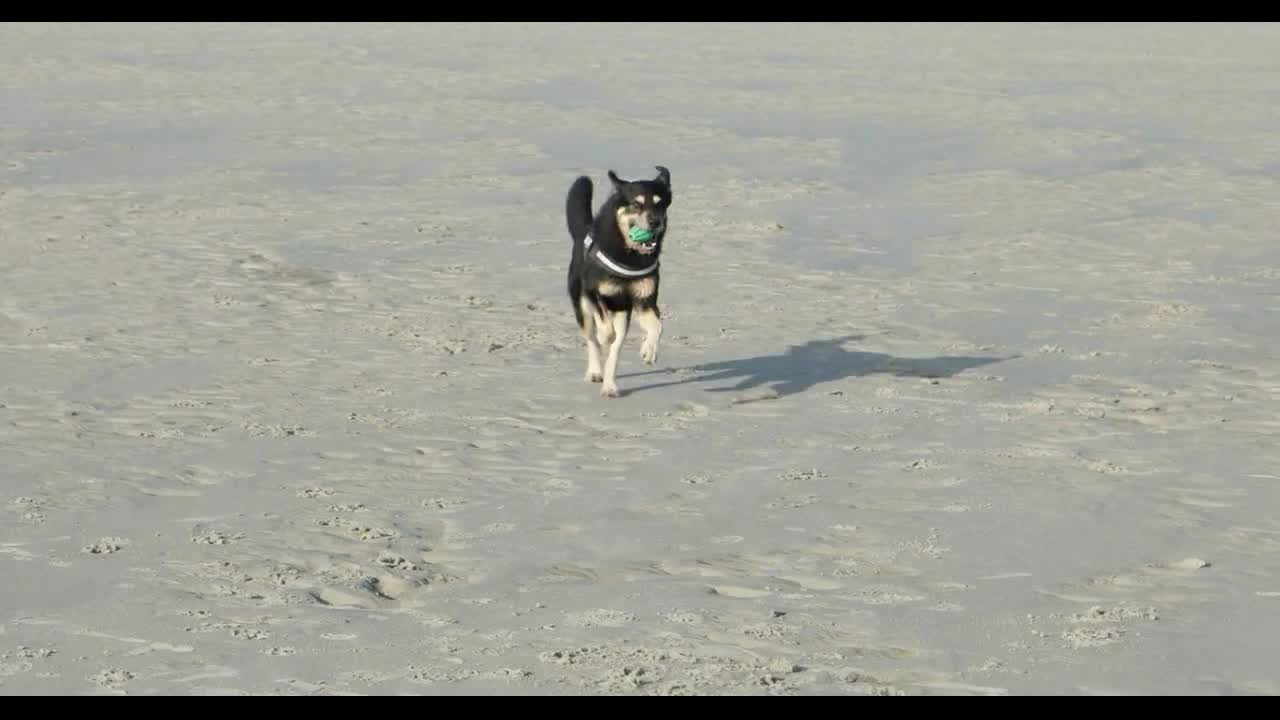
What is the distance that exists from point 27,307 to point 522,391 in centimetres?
370

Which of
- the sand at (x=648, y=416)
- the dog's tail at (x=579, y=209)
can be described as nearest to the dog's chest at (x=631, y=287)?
the dog's tail at (x=579, y=209)

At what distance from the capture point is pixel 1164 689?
591 cm

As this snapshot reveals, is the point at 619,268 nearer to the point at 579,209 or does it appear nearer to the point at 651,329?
the point at 651,329

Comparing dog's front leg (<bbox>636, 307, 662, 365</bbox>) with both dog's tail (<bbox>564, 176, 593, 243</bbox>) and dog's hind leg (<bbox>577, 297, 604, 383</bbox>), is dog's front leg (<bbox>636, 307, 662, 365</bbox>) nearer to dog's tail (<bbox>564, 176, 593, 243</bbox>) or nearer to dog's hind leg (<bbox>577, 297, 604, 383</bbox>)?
dog's hind leg (<bbox>577, 297, 604, 383</bbox>)

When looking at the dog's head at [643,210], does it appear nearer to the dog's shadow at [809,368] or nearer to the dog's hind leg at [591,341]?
the dog's hind leg at [591,341]

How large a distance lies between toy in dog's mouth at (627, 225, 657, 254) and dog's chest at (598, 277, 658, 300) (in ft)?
0.87

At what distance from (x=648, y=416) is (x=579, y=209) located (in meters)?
1.38

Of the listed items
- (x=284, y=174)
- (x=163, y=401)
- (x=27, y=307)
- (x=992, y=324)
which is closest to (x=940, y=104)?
(x=284, y=174)

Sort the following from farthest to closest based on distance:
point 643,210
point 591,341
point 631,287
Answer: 1. point 591,341
2. point 631,287
3. point 643,210

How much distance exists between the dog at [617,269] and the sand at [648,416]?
307 millimetres

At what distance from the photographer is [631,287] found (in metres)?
10.0

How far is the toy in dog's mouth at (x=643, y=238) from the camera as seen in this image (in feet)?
31.9

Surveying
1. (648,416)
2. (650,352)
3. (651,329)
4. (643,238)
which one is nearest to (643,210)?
(643,238)

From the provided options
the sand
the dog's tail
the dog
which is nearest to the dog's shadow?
the sand
